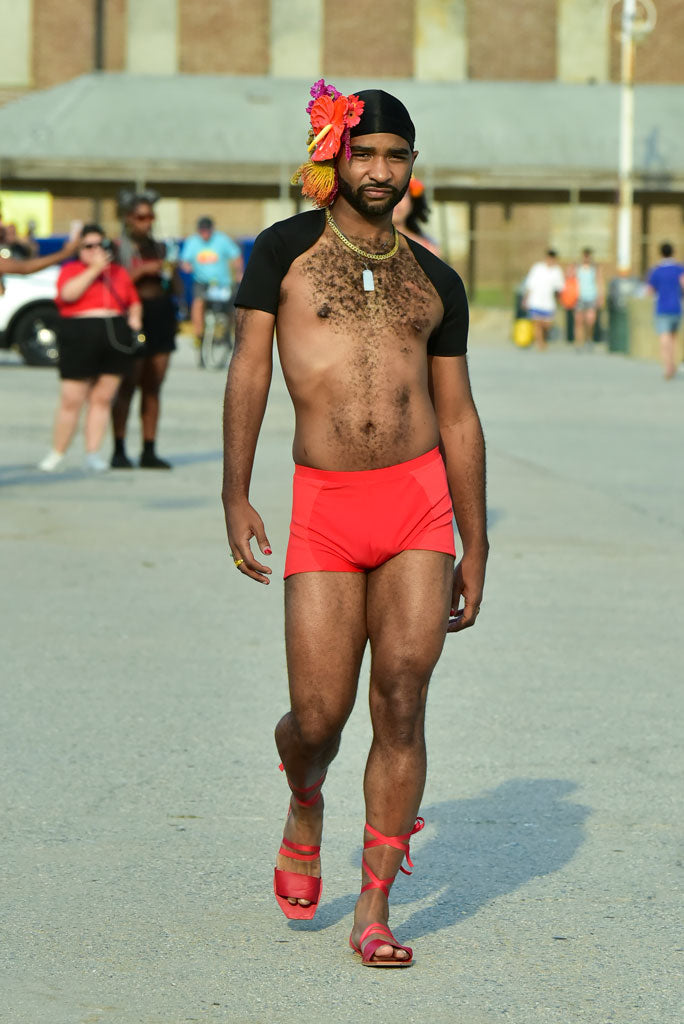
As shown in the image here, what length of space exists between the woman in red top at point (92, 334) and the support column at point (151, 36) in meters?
40.8

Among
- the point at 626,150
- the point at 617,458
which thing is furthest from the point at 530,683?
the point at 626,150

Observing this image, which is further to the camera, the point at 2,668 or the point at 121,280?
the point at 121,280

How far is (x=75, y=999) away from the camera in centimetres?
414

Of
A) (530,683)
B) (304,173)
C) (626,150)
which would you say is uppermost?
(626,150)

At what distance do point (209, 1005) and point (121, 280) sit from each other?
34.6 ft

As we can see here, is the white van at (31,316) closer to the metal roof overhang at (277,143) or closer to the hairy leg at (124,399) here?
the hairy leg at (124,399)

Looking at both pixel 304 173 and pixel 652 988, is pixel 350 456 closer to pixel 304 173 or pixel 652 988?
pixel 304 173

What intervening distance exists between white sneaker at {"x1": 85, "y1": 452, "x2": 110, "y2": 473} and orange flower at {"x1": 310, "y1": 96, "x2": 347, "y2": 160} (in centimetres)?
1016

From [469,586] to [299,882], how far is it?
79 centimetres

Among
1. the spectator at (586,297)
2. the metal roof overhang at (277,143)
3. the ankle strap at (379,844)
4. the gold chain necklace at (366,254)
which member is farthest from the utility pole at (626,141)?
the ankle strap at (379,844)

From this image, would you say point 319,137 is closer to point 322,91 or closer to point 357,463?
point 322,91

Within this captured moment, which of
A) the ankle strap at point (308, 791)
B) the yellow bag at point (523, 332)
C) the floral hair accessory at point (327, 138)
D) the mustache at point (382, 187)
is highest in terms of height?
the floral hair accessory at point (327, 138)

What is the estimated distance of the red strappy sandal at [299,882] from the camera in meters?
4.53

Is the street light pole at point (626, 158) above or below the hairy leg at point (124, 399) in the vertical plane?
above
